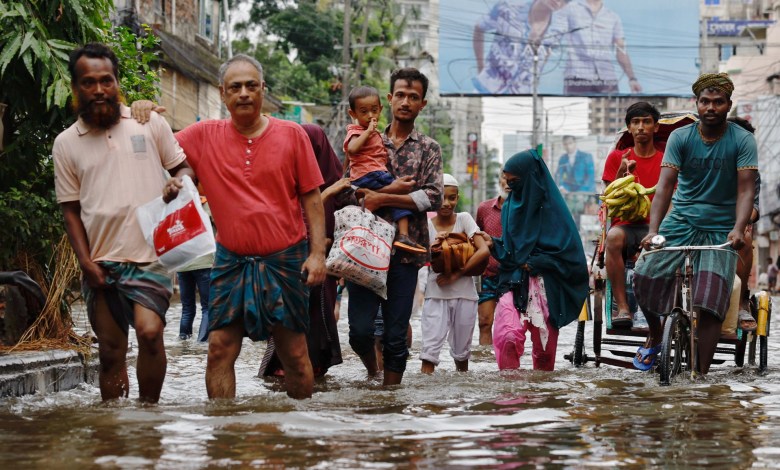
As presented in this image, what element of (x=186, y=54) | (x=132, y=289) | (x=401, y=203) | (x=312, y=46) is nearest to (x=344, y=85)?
(x=186, y=54)

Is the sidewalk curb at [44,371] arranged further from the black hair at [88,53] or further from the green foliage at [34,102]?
the black hair at [88,53]

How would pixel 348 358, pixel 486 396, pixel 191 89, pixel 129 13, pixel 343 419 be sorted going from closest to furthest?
pixel 343 419
pixel 486 396
pixel 348 358
pixel 129 13
pixel 191 89

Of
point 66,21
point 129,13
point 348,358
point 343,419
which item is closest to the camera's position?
point 343,419

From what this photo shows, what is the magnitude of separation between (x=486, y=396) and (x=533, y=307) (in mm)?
1650

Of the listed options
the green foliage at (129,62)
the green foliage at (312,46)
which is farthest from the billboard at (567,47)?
the green foliage at (129,62)

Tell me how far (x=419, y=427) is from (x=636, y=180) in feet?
14.5

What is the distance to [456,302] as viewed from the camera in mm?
9266

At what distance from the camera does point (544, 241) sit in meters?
8.86

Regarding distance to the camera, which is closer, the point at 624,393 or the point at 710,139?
the point at 624,393

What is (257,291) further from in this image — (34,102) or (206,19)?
(206,19)

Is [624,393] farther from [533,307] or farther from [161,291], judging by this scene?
[161,291]

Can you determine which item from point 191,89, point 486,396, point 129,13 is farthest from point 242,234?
point 191,89

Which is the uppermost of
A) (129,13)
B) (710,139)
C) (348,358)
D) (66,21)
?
(129,13)

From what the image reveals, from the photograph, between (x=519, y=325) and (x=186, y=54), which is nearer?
(x=519, y=325)
